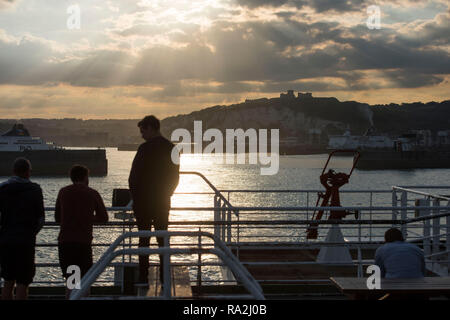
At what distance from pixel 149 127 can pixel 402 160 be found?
397 feet

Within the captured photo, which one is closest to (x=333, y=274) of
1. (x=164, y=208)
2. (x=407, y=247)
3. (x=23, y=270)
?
(x=407, y=247)

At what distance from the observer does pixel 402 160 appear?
119 meters

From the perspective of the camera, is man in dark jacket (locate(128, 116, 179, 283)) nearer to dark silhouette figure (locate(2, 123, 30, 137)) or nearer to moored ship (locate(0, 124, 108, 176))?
moored ship (locate(0, 124, 108, 176))

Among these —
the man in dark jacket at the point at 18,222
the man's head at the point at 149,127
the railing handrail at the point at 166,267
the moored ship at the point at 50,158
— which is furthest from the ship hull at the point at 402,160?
the railing handrail at the point at 166,267

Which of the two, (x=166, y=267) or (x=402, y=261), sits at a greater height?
(x=166, y=267)

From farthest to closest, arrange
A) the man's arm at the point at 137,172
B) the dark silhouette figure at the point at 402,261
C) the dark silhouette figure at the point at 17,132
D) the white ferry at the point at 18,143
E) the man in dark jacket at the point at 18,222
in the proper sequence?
the dark silhouette figure at the point at 17,132
the white ferry at the point at 18,143
the man's arm at the point at 137,172
the dark silhouette figure at the point at 402,261
the man in dark jacket at the point at 18,222

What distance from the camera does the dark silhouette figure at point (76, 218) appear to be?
4.99m

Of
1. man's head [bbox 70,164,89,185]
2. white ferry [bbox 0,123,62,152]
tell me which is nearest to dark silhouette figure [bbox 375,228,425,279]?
man's head [bbox 70,164,89,185]

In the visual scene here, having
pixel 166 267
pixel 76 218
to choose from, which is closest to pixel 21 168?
pixel 76 218

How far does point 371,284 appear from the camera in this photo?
4.63 m

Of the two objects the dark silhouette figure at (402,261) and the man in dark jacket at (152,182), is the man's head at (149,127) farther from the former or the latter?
the dark silhouette figure at (402,261)

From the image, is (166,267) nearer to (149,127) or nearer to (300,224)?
(149,127)

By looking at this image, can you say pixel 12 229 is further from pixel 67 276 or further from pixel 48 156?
pixel 48 156

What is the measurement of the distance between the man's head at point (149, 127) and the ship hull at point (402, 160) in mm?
113585
